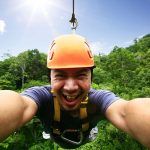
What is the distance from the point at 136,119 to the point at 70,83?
2.54ft

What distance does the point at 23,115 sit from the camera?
249 centimetres

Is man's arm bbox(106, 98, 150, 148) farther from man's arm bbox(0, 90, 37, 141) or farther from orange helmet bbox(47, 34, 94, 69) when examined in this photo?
man's arm bbox(0, 90, 37, 141)

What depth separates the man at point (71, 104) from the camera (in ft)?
7.04

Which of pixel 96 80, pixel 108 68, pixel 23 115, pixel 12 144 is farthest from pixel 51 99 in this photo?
pixel 108 68

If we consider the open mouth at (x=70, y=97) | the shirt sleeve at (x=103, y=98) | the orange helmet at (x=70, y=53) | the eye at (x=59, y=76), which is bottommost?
the shirt sleeve at (x=103, y=98)

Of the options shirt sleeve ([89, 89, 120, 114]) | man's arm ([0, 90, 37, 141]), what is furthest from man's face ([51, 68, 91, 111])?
man's arm ([0, 90, 37, 141])

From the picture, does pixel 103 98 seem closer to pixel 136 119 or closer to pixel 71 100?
pixel 71 100

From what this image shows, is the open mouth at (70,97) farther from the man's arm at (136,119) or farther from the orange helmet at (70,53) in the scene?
the man's arm at (136,119)

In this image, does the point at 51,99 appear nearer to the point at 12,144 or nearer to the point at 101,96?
the point at 101,96

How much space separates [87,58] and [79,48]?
0.39ft

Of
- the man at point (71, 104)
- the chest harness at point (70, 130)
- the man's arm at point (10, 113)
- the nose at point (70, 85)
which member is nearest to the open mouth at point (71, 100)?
the man at point (71, 104)

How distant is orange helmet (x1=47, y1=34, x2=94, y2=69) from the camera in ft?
9.32

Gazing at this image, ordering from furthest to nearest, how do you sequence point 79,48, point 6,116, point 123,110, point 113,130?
point 113,130, point 79,48, point 123,110, point 6,116

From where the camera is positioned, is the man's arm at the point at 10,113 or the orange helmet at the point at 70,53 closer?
the man's arm at the point at 10,113
